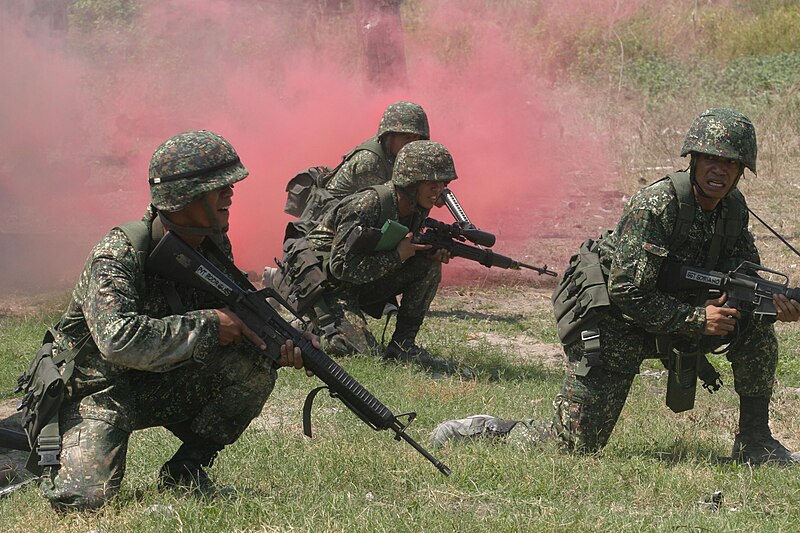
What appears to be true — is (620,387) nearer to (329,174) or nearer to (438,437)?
(438,437)

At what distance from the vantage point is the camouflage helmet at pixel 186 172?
4531 millimetres

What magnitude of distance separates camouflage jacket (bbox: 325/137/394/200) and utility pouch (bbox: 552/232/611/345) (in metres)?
3.46

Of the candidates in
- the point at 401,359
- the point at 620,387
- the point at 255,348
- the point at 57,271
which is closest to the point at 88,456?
the point at 255,348

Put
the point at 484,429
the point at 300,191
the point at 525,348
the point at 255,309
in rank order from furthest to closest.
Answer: the point at 300,191, the point at 525,348, the point at 484,429, the point at 255,309

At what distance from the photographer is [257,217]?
1233cm

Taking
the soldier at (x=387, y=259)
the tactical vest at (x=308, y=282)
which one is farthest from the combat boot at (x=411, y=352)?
the tactical vest at (x=308, y=282)

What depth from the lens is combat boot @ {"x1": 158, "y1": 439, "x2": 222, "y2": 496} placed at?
474 centimetres

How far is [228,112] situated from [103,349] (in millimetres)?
11284

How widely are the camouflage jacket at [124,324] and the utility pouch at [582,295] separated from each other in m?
1.89

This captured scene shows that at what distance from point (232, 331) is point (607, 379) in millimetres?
1977

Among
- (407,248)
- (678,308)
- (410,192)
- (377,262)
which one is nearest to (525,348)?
(407,248)

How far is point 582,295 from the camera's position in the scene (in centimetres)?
550

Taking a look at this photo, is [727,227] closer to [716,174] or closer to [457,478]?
[716,174]

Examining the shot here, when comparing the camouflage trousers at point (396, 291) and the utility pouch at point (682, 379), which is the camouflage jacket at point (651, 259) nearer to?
the utility pouch at point (682, 379)
